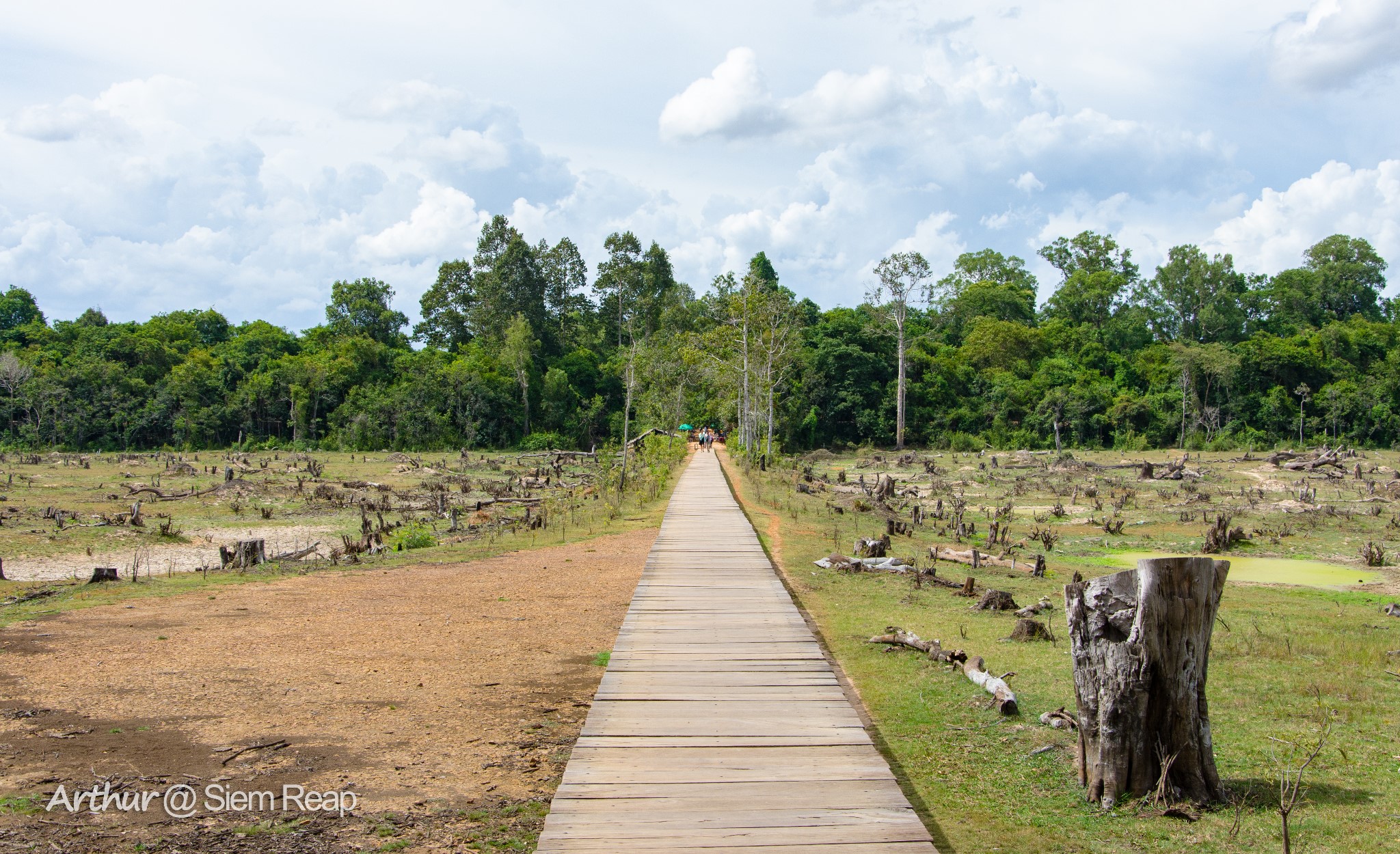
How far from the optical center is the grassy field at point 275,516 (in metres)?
13.8

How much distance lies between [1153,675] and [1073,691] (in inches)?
99.8

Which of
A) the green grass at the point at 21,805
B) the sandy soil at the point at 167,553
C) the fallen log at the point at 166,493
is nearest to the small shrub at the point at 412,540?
the sandy soil at the point at 167,553

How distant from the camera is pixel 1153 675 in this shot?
16.1 ft

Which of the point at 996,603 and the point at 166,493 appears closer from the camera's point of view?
the point at 996,603

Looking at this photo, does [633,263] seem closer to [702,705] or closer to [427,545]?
[427,545]

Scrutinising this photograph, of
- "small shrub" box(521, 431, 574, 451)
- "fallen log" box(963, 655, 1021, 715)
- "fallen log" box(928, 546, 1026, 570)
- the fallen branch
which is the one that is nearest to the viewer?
the fallen branch

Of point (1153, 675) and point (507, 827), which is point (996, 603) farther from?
point (507, 827)

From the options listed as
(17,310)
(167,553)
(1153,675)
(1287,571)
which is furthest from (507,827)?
(17,310)

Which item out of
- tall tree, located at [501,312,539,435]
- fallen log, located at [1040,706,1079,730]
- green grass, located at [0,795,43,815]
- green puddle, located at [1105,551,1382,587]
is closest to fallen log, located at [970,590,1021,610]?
green puddle, located at [1105,551,1382,587]

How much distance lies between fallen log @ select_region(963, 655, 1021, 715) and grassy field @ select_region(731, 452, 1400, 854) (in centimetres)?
9

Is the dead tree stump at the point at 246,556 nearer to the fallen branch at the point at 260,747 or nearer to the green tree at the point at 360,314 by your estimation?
the fallen branch at the point at 260,747

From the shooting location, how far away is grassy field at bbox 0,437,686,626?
1384 cm

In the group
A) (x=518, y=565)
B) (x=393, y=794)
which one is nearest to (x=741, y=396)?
(x=518, y=565)

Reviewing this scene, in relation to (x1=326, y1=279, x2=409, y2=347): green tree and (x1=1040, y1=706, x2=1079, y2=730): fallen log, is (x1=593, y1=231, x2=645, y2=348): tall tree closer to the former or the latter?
(x1=326, y1=279, x2=409, y2=347): green tree
